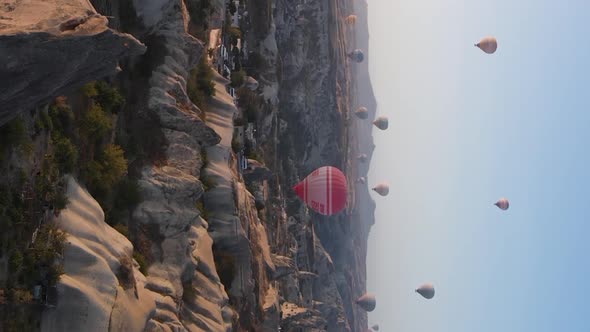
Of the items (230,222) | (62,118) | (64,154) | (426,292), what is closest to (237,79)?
(230,222)

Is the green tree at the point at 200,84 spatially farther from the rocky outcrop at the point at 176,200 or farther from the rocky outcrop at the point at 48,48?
the rocky outcrop at the point at 48,48

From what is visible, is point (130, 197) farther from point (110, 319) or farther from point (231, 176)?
point (231, 176)

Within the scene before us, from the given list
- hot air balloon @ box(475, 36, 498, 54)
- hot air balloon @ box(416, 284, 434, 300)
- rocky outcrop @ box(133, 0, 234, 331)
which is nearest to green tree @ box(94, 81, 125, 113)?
rocky outcrop @ box(133, 0, 234, 331)

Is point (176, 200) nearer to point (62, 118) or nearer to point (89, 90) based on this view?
point (89, 90)

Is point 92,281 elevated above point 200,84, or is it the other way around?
point 200,84

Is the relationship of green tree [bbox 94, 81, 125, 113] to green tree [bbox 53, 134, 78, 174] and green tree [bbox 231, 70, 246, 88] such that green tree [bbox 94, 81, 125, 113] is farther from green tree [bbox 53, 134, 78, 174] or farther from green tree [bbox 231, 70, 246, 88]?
green tree [bbox 231, 70, 246, 88]

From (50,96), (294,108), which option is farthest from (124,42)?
(294,108)
